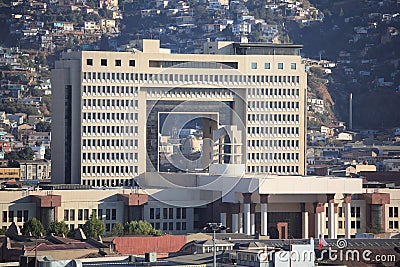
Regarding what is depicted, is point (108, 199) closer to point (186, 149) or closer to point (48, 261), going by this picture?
point (48, 261)

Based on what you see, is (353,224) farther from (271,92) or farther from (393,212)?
(271,92)

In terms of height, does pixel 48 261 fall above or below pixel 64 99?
below

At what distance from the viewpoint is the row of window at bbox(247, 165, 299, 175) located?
418 ft

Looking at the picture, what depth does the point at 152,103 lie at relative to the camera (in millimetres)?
125062

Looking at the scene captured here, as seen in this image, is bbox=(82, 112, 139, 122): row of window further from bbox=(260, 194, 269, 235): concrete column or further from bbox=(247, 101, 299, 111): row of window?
bbox=(260, 194, 269, 235): concrete column

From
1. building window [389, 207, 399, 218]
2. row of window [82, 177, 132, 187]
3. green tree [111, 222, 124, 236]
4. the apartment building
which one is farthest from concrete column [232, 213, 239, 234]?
building window [389, 207, 399, 218]

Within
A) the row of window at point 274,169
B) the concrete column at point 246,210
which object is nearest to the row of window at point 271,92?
the row of window at point 274,169

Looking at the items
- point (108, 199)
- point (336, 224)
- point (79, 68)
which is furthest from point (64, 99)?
point (336, 224)

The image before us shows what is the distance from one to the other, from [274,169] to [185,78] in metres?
8.98

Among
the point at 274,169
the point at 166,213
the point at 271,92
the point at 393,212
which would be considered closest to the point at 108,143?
the point at 166,213

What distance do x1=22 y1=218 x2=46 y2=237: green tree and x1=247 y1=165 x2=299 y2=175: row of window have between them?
859 inches

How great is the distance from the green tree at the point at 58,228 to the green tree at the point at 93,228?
113 cm

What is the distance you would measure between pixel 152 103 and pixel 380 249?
41.3 metres

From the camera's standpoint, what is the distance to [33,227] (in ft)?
354
